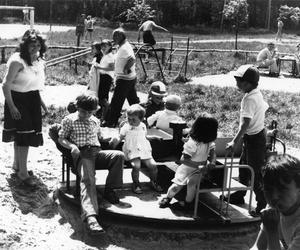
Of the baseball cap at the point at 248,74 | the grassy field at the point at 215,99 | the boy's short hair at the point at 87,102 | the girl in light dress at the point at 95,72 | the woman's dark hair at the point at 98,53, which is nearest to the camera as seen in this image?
the baseball cap at the point at 248,74

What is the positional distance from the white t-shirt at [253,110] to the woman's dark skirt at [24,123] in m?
2.38

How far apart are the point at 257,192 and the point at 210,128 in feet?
2.92

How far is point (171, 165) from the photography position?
21.7 feet

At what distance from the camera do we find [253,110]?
5875 mm

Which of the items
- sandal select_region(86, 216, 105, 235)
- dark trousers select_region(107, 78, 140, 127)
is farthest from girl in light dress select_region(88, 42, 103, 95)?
sandal select_region(86, 216, 105, 235)

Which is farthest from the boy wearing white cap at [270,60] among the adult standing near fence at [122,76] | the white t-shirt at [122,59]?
the white t-shirt at [122,59]

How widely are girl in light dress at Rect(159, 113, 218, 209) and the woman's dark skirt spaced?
1.79 m

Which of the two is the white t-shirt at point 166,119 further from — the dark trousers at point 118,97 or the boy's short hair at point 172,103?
the dark trousers at point 118,97

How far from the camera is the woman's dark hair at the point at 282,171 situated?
2.80 m

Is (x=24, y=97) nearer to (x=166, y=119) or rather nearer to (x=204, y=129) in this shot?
(x=166, y=119)

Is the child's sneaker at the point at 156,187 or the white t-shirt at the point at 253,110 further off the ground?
the white t-shirt at the point at 253,110

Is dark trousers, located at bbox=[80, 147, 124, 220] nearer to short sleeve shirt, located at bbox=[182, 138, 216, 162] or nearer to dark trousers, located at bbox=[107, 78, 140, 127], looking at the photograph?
short sleeve shirt, located at bbox=[182, 138, 216, 162]

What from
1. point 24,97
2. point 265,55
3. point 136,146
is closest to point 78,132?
point 136,146

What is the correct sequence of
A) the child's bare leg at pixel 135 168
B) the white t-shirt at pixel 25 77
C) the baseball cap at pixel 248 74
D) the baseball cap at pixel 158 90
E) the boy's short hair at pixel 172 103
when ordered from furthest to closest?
the baseball cap at pixel 158 90
the boy's short hair at pixel 172 103
the white t-shirt at pixel 25 77
the child's bare leg at pixel 135 168
the baseball cap at pixel 248 74
